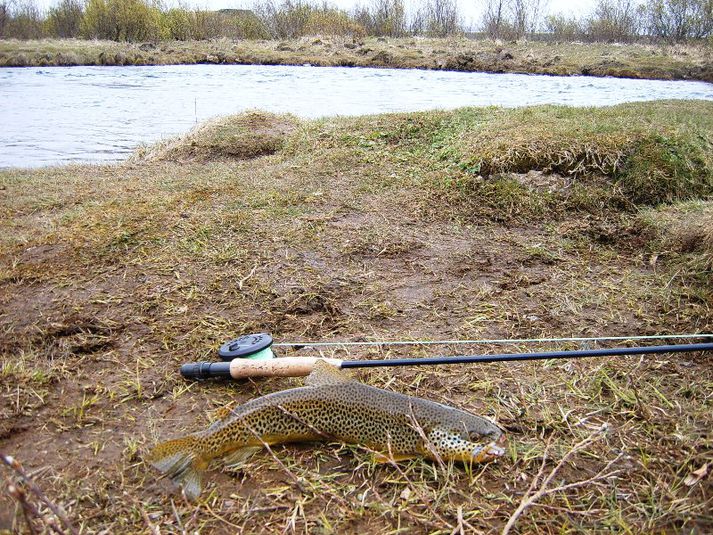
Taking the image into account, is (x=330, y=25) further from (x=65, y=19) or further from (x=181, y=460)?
(x=181, y=460)

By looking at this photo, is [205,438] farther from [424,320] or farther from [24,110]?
[24,110]

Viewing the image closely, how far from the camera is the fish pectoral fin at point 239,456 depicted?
2.07 metres

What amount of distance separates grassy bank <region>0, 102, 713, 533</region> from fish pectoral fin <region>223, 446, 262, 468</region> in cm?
4

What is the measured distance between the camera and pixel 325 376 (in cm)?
236

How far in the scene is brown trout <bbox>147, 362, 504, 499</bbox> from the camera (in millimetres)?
2018

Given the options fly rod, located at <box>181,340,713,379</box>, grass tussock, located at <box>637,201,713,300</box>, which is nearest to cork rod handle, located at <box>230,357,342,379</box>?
fly rod, located at <box>181,340,713,379</box>

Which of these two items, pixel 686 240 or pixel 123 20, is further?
pixel 123 20

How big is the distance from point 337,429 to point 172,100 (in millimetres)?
16536

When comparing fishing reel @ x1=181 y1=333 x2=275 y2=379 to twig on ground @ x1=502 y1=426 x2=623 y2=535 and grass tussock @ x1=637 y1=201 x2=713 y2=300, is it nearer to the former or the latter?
twig on ground @ x1=502 y1=426 x2=623 y2=535

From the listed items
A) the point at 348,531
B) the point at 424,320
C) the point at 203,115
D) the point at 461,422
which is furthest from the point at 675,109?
the point at 203,115

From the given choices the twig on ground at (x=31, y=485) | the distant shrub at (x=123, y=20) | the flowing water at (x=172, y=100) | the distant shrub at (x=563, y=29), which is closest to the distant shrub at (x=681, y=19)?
the distant shrub at (x=563, y=29)

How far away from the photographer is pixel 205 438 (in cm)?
206

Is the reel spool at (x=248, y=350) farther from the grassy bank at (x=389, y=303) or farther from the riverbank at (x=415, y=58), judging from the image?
the riverbank at (x=415, y=58)

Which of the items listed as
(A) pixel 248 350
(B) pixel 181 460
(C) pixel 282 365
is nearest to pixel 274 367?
(C) pixel 282 365
